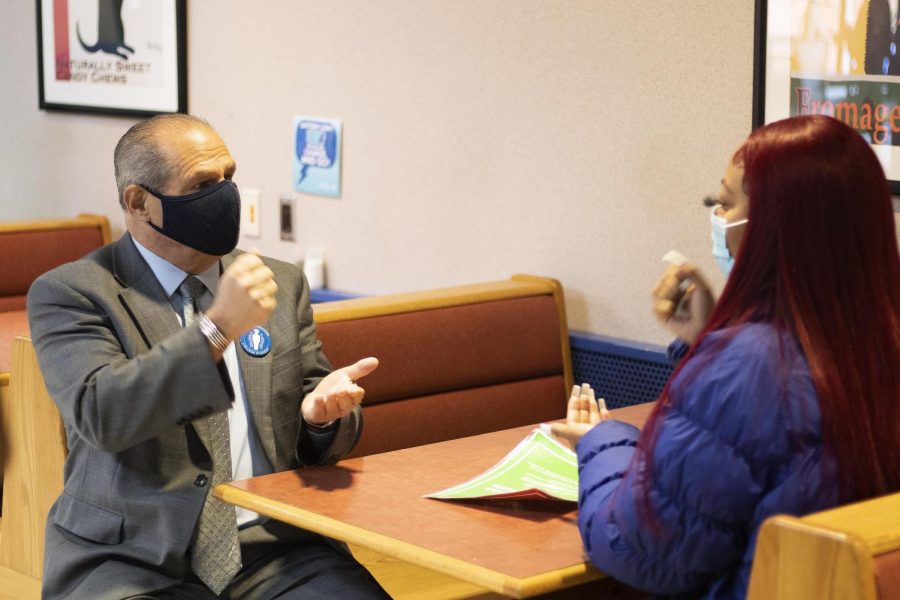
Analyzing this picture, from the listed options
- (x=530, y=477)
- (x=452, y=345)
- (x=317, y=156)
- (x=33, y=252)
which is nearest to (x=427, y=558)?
(x=530, y=477)

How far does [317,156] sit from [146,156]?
2043mm

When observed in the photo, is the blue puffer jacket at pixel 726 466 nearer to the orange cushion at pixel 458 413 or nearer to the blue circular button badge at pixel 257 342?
the blue circular button badge at pixel 257 342

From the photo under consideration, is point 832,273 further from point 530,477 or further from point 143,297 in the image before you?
point 143,297

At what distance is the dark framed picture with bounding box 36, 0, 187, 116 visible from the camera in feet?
16.7

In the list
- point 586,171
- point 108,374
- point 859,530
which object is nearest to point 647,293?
point 586,171

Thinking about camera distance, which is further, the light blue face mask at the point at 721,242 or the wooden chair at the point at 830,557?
the light blue face mask at the point at 721,242

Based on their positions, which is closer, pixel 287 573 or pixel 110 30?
pixel 287 573

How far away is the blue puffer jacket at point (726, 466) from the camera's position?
1.74 meters

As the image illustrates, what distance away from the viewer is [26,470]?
297 centimetres

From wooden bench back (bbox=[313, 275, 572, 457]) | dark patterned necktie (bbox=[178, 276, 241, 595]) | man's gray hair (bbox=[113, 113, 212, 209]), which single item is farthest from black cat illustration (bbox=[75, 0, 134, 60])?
dark patterned necktie (bbox=[178, 276, 241, 595])

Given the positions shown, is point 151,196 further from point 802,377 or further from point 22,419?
point 802,377

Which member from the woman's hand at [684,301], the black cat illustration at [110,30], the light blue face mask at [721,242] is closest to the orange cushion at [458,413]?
the woman's hand at [684,301]

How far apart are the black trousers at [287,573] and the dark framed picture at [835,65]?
1.58 metres

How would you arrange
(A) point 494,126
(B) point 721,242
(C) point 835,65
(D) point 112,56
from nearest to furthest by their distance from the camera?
(B) point 721,242
(C) point 835,65
(A) point 494,126
(D) point 112,56
